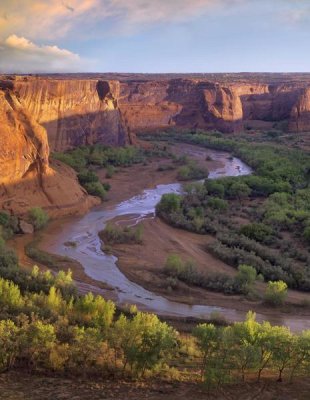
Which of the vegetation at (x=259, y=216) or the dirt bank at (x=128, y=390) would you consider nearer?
the dirt bank at (x=128, y=390)

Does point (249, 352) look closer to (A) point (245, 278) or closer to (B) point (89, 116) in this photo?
(A) point (245, 278)


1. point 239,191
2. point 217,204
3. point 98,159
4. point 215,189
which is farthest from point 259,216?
point 98,159

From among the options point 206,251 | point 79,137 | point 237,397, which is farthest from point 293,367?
point 79,137

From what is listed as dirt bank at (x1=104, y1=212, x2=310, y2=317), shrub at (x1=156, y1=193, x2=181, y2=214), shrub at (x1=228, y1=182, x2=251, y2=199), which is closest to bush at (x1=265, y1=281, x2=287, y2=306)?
dirt bank at (x1=104, y1=212, x2=310, y2=317)

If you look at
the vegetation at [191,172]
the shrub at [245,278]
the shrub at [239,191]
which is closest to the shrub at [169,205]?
the shrub at [239,191]

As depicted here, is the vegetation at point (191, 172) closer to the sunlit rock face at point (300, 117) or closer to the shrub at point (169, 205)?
the shrub at point (169, 205)

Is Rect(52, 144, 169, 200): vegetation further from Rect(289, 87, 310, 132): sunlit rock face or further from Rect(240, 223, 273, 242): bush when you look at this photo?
Rect(289, 87, 310, 132): sunlit rock face
